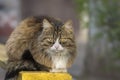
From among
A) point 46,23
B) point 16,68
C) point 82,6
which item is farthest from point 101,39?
point 46,23

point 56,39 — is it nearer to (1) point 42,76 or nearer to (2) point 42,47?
(2) point 42,47

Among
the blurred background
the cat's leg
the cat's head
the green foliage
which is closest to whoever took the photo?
the cat's head

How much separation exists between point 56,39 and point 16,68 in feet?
2.51

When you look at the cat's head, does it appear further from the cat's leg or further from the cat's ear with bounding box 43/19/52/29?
the cat's leg

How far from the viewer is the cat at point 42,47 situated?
10.0 m

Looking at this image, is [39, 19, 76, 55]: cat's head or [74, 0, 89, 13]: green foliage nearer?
[39, 19, 76, 55]: cat's head

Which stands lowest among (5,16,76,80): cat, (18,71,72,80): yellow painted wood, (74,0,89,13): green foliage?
(18,71,72,80): yellow painted wood

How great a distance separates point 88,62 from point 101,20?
3.79ft

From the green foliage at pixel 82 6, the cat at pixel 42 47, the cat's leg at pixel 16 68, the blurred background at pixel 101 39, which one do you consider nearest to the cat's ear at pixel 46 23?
the cat at pixel 42 47

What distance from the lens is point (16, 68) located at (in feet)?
34.0

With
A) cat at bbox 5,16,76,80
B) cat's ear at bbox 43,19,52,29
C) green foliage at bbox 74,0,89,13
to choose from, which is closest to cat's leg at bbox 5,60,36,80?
cat at bbox 5,16,76,80

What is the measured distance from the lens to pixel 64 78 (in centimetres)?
1011

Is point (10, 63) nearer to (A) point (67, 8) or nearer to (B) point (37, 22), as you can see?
(B) point (37, 22)

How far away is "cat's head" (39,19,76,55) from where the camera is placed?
9.96 metres
